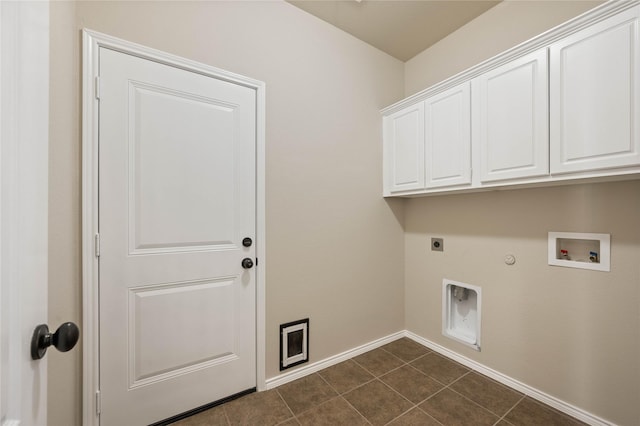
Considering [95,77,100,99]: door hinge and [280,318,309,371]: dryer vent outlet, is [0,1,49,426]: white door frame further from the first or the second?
[280,318,309,371]: dryer vent outlet

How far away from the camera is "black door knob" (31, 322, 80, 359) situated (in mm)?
556

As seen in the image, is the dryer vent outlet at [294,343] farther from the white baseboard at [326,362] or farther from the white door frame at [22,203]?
the white door frame at [22,203]

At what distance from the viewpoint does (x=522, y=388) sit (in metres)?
1.86

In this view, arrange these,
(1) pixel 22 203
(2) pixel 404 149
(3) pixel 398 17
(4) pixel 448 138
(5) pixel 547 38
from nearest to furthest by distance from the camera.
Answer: (1) pixel 22 203, (5) pixel 547 38, (4) pixel 448 138, (3) pixel 398 17, (2) pixel 404 149

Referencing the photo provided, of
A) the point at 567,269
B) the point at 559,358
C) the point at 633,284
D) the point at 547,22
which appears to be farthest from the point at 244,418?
the point at 547,22

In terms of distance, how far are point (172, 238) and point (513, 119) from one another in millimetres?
2228

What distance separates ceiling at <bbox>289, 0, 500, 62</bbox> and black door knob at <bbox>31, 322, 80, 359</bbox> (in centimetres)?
239

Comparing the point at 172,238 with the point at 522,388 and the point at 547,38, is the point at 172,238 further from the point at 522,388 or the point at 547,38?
the point at 522,388

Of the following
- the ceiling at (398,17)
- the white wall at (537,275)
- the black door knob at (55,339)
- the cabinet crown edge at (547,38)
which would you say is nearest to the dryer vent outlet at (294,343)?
the white wall at (537,275)

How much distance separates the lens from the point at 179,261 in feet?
5.31

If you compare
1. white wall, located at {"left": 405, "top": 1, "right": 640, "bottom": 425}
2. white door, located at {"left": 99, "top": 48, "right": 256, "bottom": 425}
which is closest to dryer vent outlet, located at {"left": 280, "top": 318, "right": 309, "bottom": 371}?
white door, located at {"left": 99, "top": 48, "right": 256, "bottom": 425}

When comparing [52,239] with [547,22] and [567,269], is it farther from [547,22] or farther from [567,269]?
[547,22]

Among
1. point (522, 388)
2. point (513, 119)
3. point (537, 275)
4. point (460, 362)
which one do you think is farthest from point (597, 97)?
point (460, 362)

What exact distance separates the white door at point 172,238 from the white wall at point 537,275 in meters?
1.71
